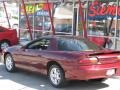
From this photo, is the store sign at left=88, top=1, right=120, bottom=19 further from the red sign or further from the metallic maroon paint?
the metallic maroon paint

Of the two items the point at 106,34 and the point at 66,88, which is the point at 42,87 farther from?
the point at 106,34

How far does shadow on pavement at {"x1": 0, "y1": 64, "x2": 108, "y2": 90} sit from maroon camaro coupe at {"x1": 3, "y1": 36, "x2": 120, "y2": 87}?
33 cm

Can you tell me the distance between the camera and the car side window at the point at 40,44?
10.7 meters

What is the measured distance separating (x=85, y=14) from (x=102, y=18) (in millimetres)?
1163

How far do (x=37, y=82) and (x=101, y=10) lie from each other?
7.68m

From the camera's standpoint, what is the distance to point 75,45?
10062 mm

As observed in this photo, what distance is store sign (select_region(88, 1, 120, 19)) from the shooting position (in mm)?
16828

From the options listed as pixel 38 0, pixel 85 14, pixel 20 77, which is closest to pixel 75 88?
pixel 20 77

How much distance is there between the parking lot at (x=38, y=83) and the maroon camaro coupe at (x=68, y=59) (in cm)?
34

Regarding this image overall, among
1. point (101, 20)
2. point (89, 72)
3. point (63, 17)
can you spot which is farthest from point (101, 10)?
point (89, 72)

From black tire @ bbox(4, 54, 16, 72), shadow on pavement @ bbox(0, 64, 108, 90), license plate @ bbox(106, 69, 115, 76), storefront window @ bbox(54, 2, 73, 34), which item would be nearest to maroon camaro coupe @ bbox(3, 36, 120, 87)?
license plate @ bbox(106, 69, 115, 76)

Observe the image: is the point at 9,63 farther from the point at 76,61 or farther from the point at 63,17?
the point at 63,17

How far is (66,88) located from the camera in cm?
980

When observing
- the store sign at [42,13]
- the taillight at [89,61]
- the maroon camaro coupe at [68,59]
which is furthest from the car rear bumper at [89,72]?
the store sign at [42,13]
